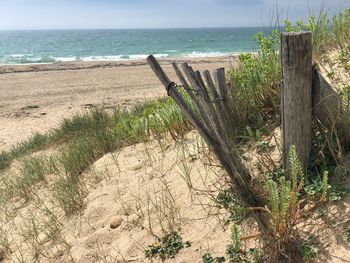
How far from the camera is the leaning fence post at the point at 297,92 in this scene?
2.50 meters

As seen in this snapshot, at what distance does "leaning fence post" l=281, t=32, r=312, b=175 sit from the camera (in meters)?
2.50

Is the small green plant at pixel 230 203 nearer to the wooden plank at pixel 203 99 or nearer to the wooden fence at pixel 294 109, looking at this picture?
the wooden fence at pixel 294 109

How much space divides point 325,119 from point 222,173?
3.34ft

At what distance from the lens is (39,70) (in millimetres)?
23891

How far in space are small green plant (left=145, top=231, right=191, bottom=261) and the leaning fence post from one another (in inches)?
41.0

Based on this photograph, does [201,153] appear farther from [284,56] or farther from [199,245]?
[284,56]

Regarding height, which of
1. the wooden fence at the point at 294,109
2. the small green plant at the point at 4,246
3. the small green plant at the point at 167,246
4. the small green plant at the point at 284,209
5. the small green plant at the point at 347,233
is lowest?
the small green plant at the point at 4,246

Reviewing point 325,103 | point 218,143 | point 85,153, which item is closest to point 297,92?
point 325,103

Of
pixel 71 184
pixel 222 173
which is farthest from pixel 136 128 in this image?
pixel 222 173

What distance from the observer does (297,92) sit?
8.52ft

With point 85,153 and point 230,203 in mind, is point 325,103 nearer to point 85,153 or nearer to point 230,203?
point 230,203

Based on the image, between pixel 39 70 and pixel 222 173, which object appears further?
pixel 39 70

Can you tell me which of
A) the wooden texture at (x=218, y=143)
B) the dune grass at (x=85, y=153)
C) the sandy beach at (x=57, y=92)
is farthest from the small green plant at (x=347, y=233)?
the sandy beach at (x=57, y=92)

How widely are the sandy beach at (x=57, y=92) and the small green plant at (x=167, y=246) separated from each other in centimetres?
723
